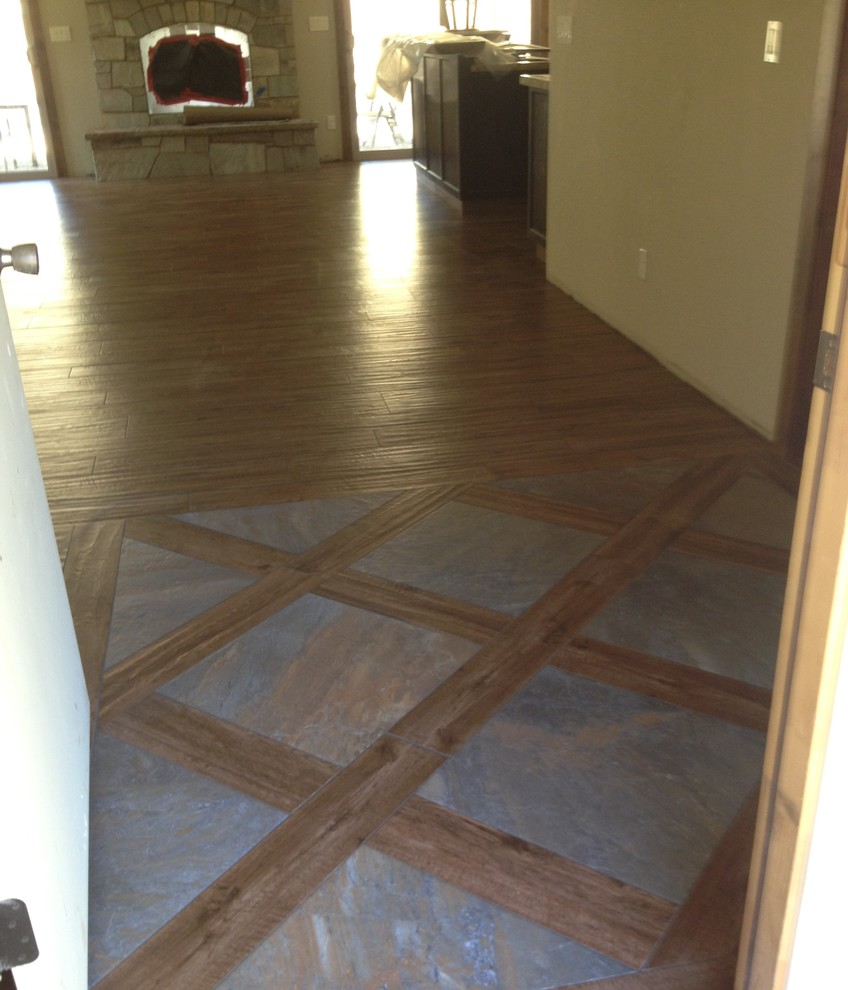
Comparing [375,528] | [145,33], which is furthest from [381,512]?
[145,33]

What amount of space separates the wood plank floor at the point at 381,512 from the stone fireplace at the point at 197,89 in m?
3.72

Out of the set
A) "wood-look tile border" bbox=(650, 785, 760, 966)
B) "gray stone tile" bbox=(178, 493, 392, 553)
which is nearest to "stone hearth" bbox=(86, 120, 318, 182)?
"gray stone tile" bbox=(178, 493, 392, 553)

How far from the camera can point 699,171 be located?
330 cm

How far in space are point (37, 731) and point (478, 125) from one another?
6.11 m

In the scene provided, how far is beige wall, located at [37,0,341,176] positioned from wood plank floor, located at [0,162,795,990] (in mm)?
4407

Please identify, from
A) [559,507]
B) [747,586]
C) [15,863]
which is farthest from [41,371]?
[15,863]

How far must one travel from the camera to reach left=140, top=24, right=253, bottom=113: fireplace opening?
9.31 meters

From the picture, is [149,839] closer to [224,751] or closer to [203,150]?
[224,751]

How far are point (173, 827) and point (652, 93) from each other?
308cm

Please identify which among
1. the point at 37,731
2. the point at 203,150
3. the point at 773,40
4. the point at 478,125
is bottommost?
the point at 203,150

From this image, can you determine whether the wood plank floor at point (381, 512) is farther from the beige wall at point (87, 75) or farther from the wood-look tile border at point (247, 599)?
the beige wall at point (87, 75)

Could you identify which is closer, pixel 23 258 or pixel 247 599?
pixel 23 258

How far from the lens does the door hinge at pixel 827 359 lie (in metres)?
0.90

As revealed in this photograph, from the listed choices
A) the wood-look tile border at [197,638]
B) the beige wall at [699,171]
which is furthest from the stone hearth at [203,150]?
the wood-look tile border at [197,638]
